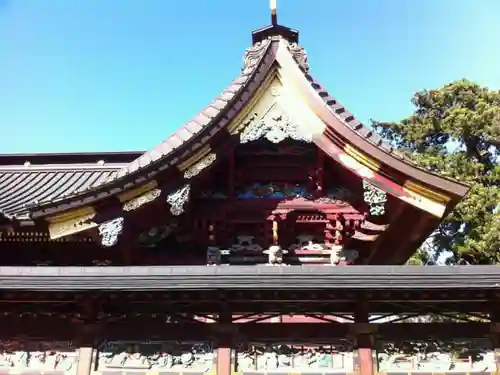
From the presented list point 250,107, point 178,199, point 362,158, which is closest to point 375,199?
point 362,158

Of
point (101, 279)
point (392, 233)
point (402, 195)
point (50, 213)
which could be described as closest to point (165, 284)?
point (101, 279)

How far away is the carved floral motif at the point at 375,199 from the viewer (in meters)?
7.98

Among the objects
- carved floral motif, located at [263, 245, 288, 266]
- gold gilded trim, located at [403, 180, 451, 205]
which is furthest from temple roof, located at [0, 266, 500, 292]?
carved floral motif, located at [263, 245, 288, 266]

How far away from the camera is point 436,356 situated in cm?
626

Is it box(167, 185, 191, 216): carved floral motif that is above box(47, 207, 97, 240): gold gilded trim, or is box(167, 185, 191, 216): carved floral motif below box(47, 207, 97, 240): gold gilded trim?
above

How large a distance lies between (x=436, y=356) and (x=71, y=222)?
509cm

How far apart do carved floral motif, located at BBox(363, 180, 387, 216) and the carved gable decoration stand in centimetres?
121

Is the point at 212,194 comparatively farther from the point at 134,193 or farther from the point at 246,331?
the point at 246,331

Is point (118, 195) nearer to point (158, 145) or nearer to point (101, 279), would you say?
point (158, 145)

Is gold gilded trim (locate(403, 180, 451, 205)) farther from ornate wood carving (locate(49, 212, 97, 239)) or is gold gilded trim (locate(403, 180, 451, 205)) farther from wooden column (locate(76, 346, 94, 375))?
wooden column (locate(76, 346, 94, 375))

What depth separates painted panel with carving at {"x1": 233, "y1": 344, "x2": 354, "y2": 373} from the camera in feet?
20.4

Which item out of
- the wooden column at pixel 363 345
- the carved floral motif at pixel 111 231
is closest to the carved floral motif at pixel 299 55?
the carved floral motif at pixel 111 231

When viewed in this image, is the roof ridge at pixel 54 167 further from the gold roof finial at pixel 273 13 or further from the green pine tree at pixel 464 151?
the green pine tree at pixel 464 151

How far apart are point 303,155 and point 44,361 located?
494 cm
